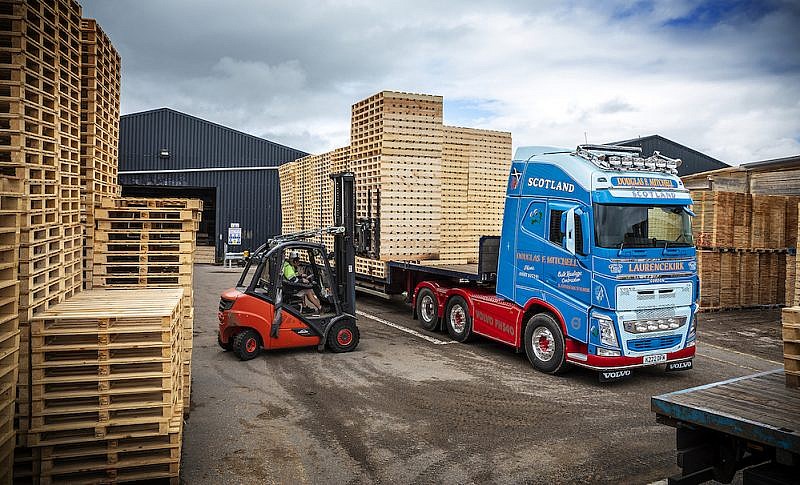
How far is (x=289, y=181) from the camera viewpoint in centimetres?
2164

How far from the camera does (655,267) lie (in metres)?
8.90

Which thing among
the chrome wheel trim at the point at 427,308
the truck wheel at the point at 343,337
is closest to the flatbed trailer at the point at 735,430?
the truck wheel at the point at 343,337

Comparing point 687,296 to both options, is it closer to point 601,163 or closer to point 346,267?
point 601,163

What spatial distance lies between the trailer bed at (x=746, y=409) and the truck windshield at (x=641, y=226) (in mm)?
3713

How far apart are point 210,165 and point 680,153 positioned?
2364 centimetres

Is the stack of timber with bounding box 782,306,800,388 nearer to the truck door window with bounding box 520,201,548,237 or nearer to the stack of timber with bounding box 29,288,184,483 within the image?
the truck door window with bounding box 520,201,548,237

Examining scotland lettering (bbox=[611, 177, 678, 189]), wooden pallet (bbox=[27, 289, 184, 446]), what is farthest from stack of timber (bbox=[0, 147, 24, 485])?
scotland lettering (bbox=[611, 177, 678, 189])

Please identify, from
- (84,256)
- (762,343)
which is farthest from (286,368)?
(762,343)

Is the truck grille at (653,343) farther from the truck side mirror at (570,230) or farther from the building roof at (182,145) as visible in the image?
the building roof at (182,145)

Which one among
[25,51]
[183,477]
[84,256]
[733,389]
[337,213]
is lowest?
[183,477]

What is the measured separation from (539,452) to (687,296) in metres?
4.12

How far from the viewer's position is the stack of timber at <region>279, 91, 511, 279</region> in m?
13.6

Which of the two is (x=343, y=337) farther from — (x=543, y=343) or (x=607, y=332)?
(x=607, y=332)

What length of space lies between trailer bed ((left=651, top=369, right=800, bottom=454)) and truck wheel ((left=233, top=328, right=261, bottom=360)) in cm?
701
